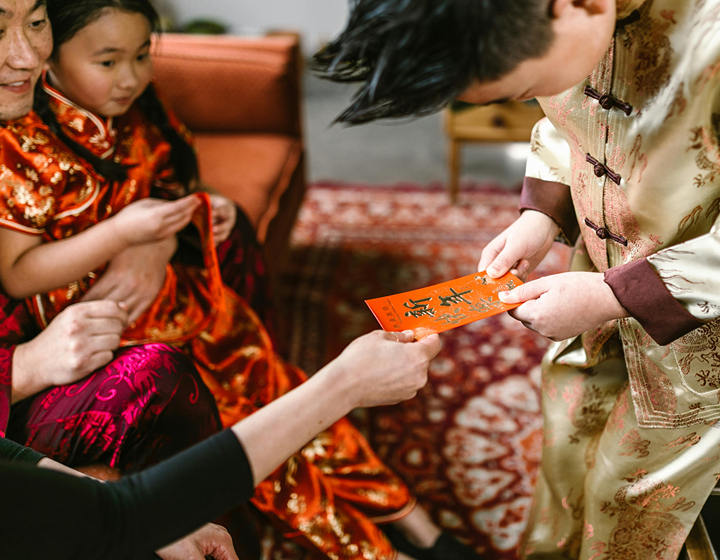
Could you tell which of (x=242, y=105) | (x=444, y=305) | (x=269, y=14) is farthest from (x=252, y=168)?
(x=269, y=14)

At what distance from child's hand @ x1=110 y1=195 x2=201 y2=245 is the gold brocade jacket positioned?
2.19 feet

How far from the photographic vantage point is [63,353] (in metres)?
0.91

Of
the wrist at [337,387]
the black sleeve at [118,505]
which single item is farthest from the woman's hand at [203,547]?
the wrist at [337,387]

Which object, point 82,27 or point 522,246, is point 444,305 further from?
point 82,27

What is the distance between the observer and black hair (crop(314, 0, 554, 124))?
56 cm

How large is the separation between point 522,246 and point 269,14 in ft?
12.7

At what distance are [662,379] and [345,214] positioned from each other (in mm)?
1857

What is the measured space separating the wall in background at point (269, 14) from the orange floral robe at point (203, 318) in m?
3.27

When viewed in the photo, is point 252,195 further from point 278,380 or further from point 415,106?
point 415,106

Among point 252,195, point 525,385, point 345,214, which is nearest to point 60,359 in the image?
point 252,195

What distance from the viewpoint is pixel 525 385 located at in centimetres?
169

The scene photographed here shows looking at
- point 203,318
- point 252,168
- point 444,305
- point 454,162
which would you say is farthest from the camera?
point 454,162

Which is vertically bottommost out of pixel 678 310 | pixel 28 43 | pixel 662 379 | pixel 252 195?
pixel 252 195

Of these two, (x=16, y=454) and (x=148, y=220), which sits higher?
(x=148, y=220)
